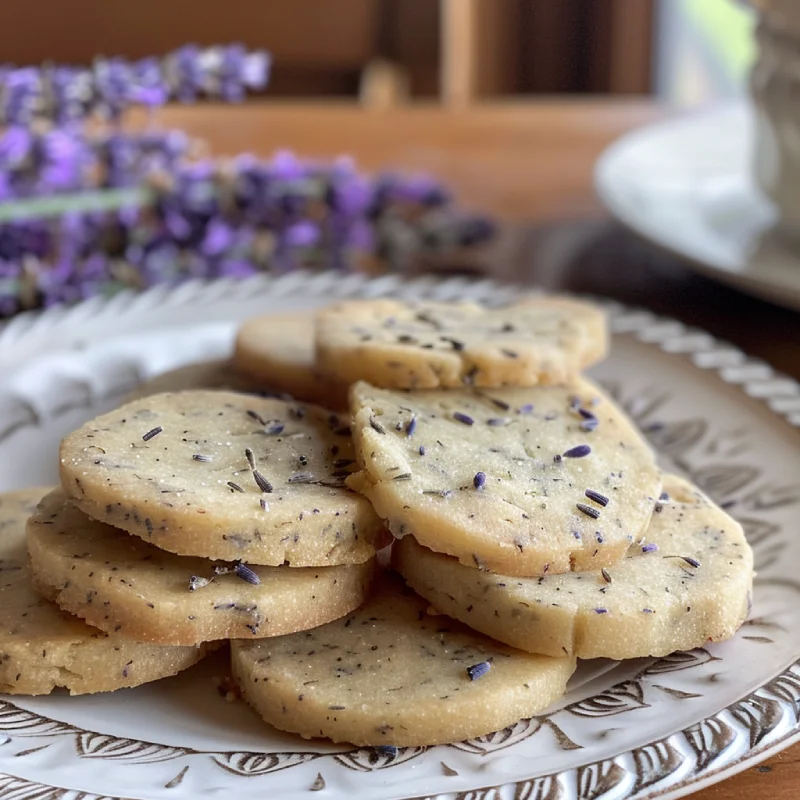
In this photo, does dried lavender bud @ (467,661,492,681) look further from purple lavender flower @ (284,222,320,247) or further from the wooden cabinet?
the wooden cabinet

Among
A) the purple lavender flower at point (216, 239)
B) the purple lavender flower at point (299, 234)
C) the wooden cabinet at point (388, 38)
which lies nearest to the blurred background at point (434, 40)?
the wooden cabinet at point (388, 38)

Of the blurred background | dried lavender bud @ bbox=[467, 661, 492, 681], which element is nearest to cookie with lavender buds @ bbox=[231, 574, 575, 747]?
dried lavender bud @ bbox=[467, 661, 492, 681]

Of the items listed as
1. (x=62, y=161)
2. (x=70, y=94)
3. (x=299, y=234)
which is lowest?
(x=299, y=234)

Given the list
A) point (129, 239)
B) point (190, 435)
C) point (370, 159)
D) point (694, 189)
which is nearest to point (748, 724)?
point (190, 435)

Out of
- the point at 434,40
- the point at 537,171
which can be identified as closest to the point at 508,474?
the point at 537,171

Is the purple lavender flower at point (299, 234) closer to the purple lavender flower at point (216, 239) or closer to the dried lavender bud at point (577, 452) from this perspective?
the purple lavender flower at point (216, 239)

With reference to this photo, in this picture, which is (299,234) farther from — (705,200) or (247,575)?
(247,575)

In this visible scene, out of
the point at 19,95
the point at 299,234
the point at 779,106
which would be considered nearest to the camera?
the point at 19,95
